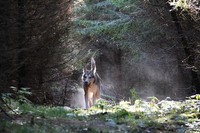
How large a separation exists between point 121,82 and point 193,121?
21.2 meters

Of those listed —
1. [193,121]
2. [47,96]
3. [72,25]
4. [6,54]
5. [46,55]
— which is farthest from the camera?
[47,96]

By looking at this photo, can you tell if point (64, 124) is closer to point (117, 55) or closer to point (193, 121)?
point (193, 121)

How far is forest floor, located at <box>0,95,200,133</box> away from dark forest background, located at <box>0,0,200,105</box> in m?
0.67

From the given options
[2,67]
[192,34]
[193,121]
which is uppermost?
[192,34]

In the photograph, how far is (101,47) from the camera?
29812 mm

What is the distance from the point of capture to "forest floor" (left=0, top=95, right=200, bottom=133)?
6594 millimetres

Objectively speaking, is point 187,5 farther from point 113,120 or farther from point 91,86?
point 91,86

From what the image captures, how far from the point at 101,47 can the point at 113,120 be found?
70.8ft

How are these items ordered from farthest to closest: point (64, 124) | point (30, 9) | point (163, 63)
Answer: point (163, 63)
point (30, 9)
point (64, 124)

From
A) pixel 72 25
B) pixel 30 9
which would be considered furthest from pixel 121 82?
pixel 30 9

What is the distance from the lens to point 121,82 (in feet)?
96.7

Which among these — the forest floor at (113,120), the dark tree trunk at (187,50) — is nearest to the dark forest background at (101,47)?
the dark tree trunk at (187,50)

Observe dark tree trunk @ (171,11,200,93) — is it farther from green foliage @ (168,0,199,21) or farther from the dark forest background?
green foliage @ (168,0,199,21)

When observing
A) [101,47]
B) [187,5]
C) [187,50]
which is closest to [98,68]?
[101,47]
